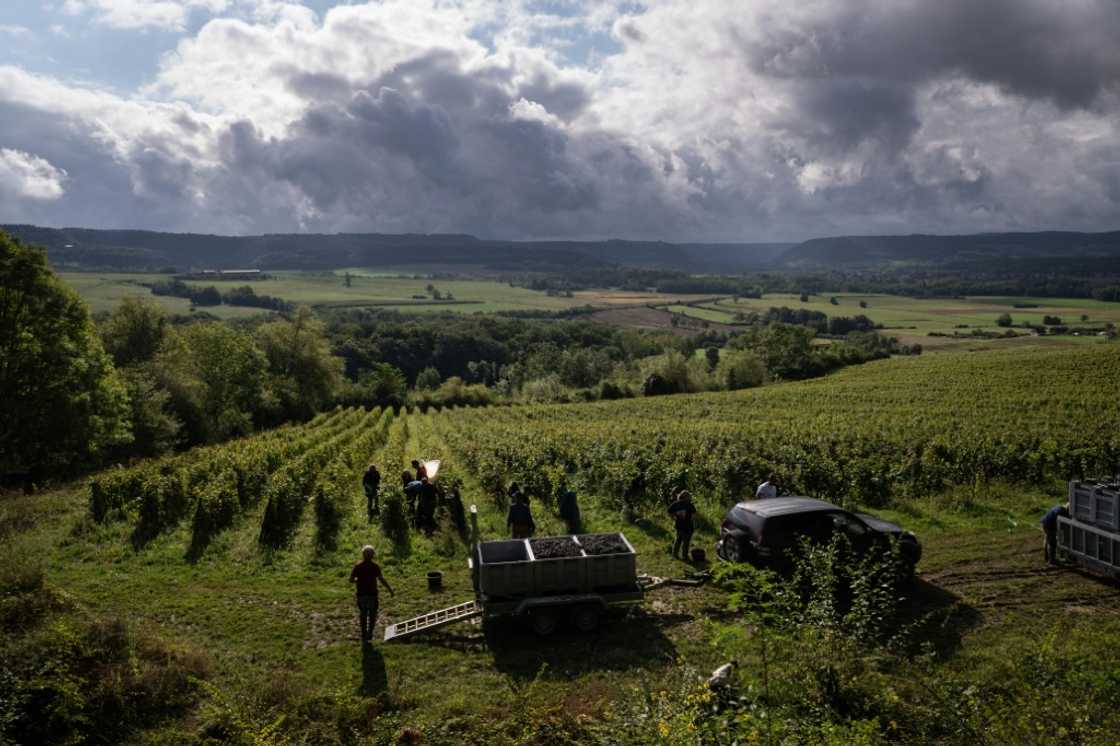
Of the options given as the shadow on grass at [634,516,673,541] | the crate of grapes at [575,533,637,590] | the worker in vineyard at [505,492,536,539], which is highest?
the crate of grapes at [575,533,637,590]

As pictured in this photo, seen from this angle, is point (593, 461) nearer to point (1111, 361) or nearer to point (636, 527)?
point (636, 527)

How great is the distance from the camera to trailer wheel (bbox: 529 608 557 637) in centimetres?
1224

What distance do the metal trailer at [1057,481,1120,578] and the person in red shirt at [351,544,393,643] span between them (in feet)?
46.0

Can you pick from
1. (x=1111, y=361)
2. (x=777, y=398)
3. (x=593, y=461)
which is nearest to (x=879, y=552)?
(x=593, y=461)

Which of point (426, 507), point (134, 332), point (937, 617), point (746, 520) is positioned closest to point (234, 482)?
point (426, 507)

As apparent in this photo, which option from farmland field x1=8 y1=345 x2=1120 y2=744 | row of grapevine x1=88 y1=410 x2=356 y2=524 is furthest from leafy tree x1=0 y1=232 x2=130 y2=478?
row of grapevine x1=88 y1=410 x2=356 y2=524

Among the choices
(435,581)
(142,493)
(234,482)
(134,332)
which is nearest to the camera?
(435,581)

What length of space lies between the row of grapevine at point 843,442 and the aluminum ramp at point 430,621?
9.13m

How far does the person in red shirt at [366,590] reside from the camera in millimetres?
12023

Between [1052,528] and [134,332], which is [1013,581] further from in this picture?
[134,332]

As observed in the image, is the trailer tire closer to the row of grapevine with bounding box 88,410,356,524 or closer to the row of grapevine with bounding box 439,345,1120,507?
the row of grapevine with bounding box 439,345,1120,507

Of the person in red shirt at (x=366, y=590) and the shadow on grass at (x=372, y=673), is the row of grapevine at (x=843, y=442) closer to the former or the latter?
the person in red shirt at (x=366, y=590)

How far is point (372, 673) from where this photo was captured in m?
11.0

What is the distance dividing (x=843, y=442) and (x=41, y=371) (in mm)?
33648
